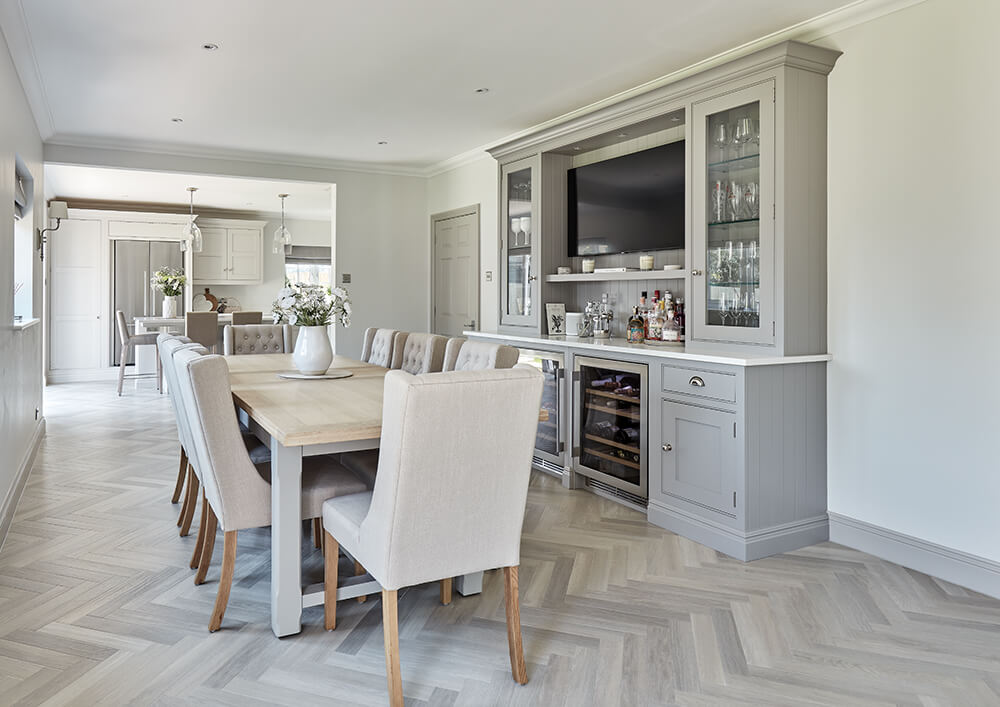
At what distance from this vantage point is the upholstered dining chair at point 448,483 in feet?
5.94

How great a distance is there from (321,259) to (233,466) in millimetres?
9279

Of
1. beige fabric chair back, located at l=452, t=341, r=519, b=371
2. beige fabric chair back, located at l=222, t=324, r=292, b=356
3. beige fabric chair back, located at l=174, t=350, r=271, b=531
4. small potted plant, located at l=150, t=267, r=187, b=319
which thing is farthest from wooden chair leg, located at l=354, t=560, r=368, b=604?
small potted plant, located at l=150, t=267, r=187, b=319

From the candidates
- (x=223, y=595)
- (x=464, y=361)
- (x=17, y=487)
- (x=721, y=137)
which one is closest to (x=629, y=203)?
(x=721, y=137)

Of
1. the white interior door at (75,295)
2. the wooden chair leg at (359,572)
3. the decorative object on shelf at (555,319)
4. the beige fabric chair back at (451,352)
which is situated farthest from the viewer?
the white interior door at (75,295)

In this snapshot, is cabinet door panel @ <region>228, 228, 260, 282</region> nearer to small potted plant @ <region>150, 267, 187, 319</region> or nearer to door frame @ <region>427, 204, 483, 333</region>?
small potted plant @ <region>150, 267, 187, 319</region>

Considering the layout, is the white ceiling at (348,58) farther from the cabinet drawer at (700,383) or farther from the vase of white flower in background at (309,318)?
the cabinet drawer at (700,383)

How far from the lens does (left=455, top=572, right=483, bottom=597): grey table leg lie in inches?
105

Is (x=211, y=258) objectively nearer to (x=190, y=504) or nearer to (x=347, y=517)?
(x=190, y=504)

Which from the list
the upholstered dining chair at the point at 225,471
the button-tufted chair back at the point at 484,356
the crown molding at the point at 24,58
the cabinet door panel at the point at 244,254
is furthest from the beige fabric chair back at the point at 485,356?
the cabinet door panel at the point at 244,254

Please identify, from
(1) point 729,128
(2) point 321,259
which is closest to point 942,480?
(1) point 729,128

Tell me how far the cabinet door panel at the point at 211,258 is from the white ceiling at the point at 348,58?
14.9ft

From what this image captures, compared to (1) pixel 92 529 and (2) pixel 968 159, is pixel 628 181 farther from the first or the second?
(1) pixel 92 529

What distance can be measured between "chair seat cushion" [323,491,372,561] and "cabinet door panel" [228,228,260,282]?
8.79 meters

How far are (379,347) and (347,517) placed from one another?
2766mm
